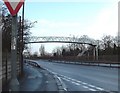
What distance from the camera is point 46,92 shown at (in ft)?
57.0

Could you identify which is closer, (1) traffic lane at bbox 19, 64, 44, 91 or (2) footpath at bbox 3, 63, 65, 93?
(2) footpath at bbox 3, 63, 65, 93

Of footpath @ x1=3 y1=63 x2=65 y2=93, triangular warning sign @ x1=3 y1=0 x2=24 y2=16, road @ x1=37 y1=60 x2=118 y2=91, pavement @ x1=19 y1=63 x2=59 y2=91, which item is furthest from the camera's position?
road @ x1=37 y1=60 x2=118 y2=91

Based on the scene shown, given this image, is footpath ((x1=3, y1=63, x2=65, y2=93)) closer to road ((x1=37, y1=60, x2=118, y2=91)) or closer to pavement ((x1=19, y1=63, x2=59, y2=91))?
pavement ((x1=19, y1=63, x2=59, y2=91))

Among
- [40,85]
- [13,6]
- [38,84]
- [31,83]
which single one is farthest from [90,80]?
[13,6]

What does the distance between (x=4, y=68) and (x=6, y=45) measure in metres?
4.47

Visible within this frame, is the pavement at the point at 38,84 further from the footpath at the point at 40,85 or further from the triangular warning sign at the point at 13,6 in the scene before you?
the triangular warning sign at the point at 13,6

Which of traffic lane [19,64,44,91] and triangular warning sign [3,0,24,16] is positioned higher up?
triangular warning sign [3,0,24,16]

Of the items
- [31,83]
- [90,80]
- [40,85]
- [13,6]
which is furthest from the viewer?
[90,80]

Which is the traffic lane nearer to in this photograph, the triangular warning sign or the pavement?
the pavement

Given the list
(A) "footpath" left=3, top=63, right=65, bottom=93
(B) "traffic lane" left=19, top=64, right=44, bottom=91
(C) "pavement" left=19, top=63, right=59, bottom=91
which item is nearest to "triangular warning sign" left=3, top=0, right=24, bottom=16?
(A) "footpath" left=3, top=63, right=65, bottom=93

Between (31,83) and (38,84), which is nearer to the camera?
(38,84)

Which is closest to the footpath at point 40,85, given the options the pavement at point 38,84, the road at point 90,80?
the pavement at point 38,84

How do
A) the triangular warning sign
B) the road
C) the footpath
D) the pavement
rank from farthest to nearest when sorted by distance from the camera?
the road → the pavement → the footpath → the triangular warning sign

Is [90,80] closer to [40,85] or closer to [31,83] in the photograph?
[31,83]
